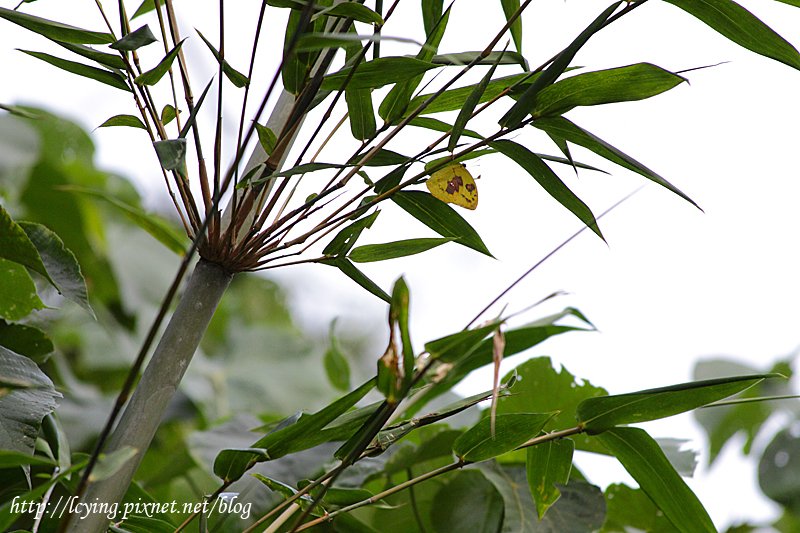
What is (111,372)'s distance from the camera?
0.96 metres

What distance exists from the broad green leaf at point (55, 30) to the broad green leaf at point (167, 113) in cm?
4

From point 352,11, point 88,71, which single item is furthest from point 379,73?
point 88,71

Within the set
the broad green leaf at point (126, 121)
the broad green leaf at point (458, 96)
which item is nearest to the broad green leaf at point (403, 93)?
the broad green leaf at point (458, 96)

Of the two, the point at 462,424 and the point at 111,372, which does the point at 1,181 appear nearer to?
the point at 111,372

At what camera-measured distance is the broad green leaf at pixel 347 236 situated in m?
0.32

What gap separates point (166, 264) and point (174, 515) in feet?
2.07

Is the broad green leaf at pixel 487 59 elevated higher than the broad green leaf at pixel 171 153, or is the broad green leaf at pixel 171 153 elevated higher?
the broad green leaf at pixel 487 59

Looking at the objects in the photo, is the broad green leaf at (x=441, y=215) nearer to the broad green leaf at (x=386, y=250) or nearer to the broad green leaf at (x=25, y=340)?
the broad green leaf at (x=386, y=250)

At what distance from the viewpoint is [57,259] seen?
0.36 meters

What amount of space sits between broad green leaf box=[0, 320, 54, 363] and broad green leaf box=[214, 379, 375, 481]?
0.14m

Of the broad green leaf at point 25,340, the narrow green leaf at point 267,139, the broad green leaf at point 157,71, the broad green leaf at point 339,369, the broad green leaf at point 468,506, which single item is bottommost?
the broad green leaf at point 468,506

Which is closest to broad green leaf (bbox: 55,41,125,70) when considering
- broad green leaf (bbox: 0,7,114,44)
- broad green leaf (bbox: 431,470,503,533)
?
broad green leaf (bbox: 0,7,114,44)

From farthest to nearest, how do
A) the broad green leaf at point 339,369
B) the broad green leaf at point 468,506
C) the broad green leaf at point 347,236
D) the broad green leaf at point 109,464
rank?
the broad green leaf at point 339,369 → the broad green leaf at point 468,506 → the broad green leaf at point 347,236 → the broad green leaf at point 109,464

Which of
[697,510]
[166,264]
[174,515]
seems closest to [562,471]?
[697,510]
